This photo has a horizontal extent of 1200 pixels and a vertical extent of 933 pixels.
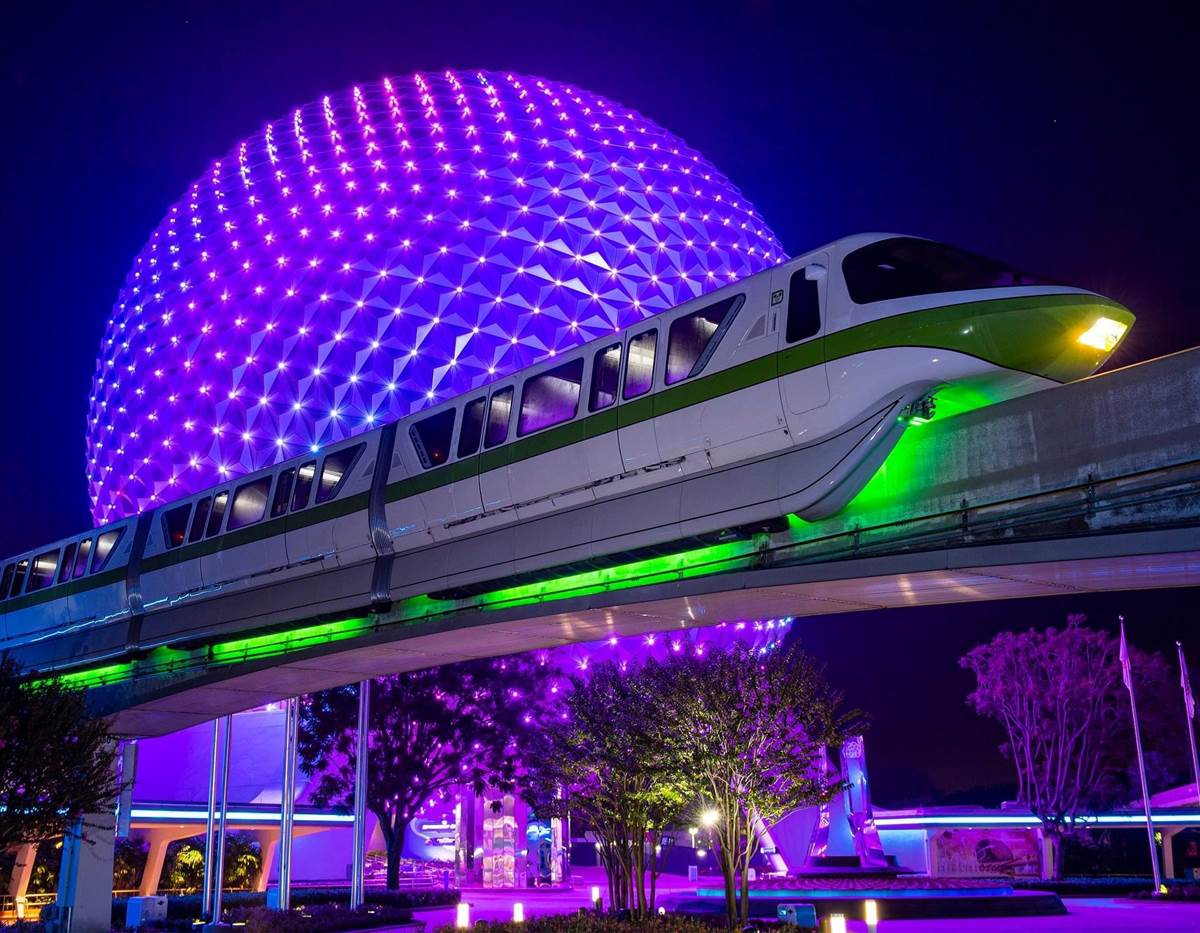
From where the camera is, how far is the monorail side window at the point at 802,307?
15133mm

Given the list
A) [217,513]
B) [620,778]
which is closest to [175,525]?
[217,513]

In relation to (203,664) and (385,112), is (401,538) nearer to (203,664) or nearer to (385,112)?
(203,664)

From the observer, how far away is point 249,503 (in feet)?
85.4

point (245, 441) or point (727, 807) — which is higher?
point (245, 441)

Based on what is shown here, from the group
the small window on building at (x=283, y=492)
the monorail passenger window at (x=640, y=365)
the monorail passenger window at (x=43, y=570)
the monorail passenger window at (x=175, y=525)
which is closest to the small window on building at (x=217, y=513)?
the monorail passenger window at (x=175, y=525)

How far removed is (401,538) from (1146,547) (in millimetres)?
13303

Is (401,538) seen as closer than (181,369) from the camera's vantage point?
Yes

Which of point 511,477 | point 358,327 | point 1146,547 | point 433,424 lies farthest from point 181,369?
point 1146,547

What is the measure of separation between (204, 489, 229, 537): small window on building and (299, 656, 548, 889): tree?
41.2 ft

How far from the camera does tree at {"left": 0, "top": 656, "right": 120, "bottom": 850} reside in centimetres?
2162

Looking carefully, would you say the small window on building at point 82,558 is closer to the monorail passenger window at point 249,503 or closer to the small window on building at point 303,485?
the monorail passenger window at point 249,503

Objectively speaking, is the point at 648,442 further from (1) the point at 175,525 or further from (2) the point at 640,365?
(1) the point at 175,525

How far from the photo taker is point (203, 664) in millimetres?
26344

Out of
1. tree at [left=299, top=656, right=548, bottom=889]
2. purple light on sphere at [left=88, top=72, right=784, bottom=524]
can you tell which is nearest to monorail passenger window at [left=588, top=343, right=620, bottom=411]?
purple light on sphere at [left=88, top=72, right=784, bottom=524]
